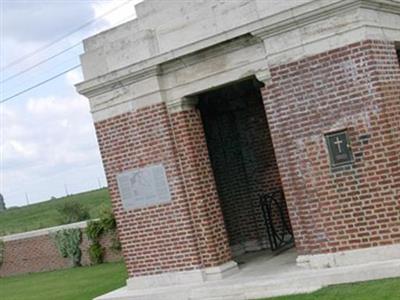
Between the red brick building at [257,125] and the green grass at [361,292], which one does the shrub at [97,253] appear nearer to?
the red brick building at [257,125]

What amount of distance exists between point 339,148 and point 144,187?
12.1 ft

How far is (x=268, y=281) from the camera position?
10.2 meters

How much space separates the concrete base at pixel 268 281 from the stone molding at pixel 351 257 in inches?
4.0

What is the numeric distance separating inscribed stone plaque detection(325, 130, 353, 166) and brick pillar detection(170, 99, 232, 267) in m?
2.55

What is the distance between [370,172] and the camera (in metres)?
9.58

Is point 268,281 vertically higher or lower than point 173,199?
lower

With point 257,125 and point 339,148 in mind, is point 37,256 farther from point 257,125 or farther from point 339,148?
point 339,148

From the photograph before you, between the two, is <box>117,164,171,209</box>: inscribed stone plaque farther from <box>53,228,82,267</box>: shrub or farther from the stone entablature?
<box>53,228,82,267</box>: shrub

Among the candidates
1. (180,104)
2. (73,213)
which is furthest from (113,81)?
(73,213)

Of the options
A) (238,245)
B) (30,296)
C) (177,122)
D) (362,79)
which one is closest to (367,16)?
(362,79)

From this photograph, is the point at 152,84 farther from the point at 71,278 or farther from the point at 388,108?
the point at 71,278

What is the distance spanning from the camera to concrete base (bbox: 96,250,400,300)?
9.35 metres

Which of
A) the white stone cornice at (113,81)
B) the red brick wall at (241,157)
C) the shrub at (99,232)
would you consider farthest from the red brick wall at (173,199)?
the shrub at (99,232)

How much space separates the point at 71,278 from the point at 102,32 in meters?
9.98
